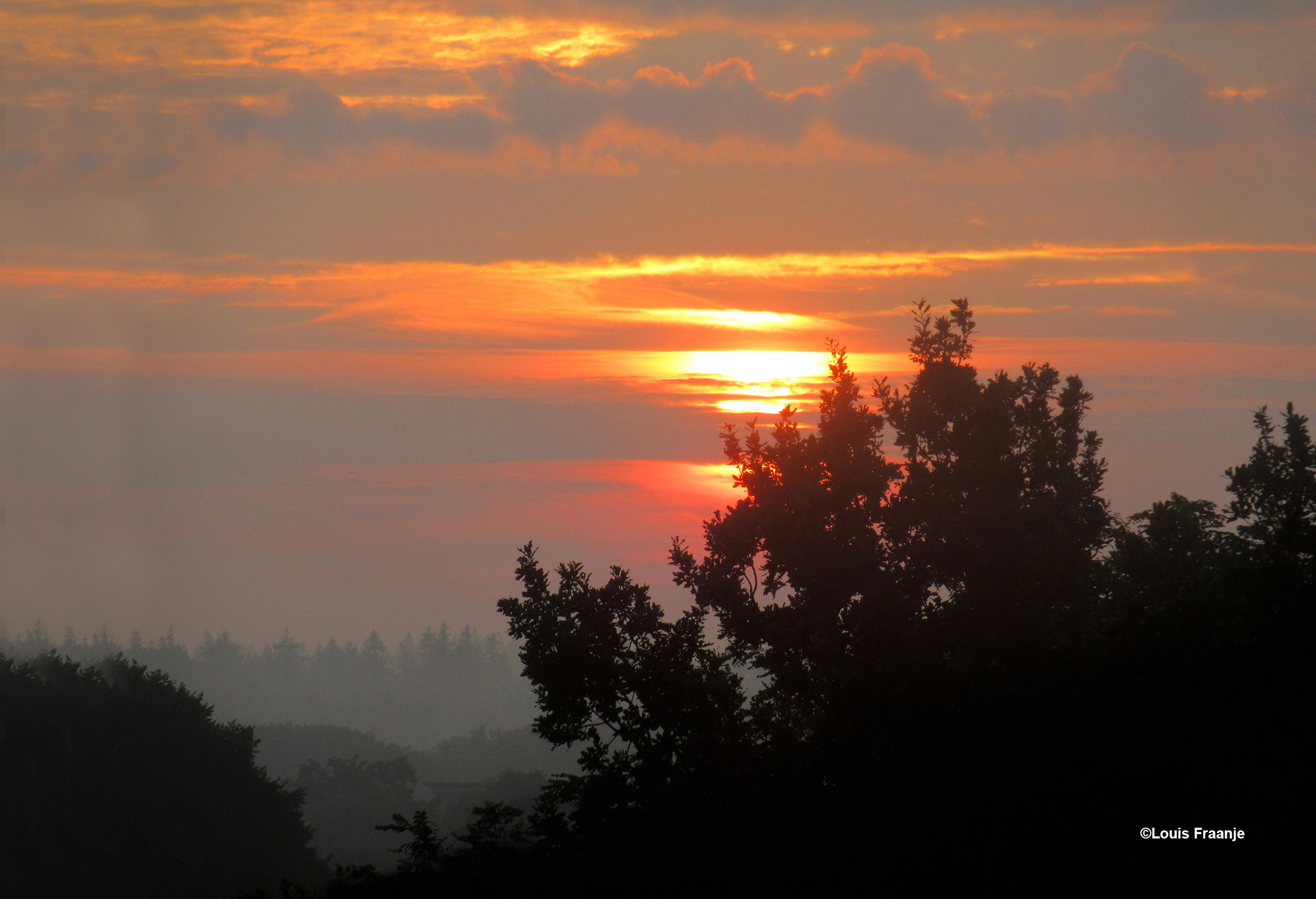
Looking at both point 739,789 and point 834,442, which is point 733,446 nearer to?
point 834,442

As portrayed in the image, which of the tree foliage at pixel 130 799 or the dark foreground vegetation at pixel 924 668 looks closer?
the dark foreground vegetation at pixel 924 668

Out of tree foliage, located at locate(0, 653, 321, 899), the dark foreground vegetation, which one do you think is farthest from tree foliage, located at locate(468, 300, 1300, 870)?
tree foliage, located at locate(0, 653, 321, 899)

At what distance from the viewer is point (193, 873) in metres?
54.9

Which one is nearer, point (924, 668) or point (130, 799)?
point (924, 668)

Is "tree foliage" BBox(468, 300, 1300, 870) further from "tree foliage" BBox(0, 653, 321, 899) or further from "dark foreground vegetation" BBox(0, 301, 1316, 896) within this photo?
"tree foliage" BBox(0, 653, 321, 899)

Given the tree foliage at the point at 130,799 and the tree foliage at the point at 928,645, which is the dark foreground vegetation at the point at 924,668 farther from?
the tree foliage at the point at 130,799

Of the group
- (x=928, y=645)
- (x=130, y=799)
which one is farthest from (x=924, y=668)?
(x=130, y=799)

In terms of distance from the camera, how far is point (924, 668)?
2862 cm

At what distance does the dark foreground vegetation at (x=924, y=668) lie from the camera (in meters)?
22.2

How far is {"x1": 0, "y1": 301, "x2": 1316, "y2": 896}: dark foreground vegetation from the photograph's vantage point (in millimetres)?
22250

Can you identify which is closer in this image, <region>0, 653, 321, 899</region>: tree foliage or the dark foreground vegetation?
the dark foreground vegetation

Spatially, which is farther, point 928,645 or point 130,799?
point 130,799

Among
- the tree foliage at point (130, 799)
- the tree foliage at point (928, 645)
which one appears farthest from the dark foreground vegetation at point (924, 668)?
the tree foliage at point (130, 799)

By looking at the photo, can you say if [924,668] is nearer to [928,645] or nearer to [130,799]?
[928,645]
